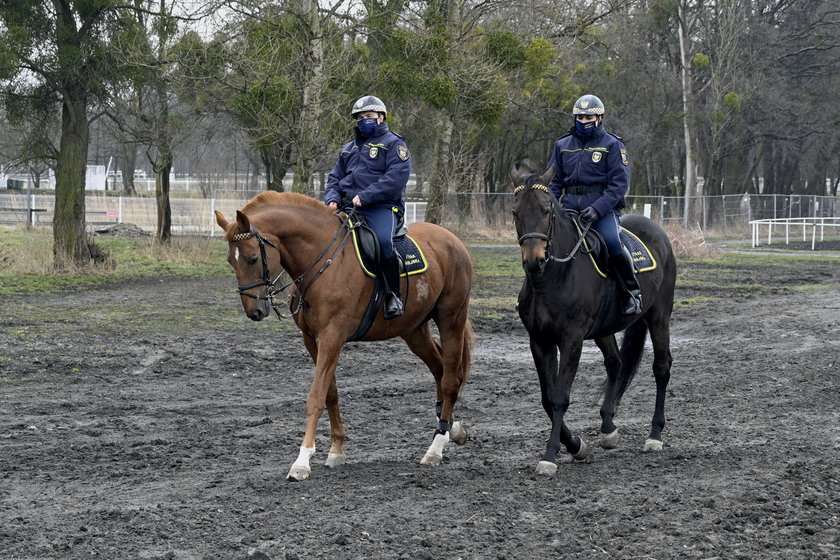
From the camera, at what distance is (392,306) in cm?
797

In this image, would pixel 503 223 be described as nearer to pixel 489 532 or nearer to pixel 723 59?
pixel 723 59

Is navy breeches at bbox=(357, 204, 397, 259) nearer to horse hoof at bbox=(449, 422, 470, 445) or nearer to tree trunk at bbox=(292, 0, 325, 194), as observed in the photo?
horse hoof at bbox=(449, 422, 470, 445)

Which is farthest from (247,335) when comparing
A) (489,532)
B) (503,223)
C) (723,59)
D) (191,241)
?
(723,59)

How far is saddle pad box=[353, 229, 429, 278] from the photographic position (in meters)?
7.93

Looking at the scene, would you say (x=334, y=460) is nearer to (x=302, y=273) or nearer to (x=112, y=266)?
(x=302, y=273)

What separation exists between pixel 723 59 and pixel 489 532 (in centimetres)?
4324

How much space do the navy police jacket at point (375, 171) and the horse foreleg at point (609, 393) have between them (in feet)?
7.21

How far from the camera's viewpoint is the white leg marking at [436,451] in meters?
7.78

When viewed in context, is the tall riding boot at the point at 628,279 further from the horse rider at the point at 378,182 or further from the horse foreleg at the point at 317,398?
the horse foreleg at the point at 317,398

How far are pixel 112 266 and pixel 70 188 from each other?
2.00 meters

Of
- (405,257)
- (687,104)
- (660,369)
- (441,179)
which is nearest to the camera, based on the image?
(405,257)

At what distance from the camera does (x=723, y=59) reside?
4556cm

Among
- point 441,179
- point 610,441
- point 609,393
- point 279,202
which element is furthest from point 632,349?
point 441,179

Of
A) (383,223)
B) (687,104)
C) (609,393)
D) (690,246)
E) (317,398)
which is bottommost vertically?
(609,393)
